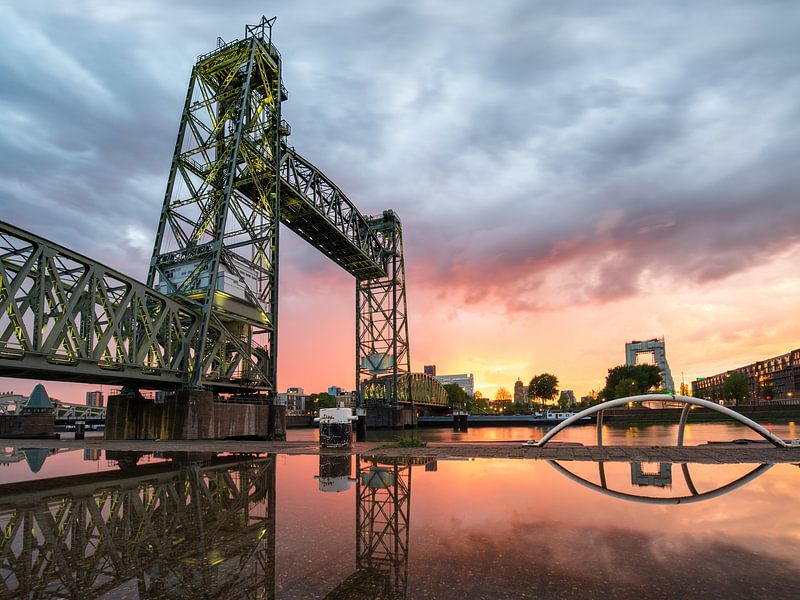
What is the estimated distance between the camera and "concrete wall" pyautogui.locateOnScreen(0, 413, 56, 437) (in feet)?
131

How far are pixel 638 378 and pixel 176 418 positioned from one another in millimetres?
124813

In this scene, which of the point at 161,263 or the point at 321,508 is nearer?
the point at 321,508

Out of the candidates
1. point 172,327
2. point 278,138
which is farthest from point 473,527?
point 278,138

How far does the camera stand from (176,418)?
1123 inches

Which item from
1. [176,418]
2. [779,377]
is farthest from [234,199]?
[779,377]

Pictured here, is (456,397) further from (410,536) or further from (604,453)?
(410,536)

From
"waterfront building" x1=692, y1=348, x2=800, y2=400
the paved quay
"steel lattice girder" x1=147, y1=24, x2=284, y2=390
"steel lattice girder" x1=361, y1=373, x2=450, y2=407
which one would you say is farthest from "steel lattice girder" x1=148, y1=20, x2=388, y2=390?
"waterfront building" x1=692, y1=348, x2=800, y2=400

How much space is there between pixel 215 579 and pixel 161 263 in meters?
35.5

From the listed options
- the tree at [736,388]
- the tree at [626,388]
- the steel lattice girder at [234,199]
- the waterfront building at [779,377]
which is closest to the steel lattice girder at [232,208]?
the steel lattice girder at [234,199]

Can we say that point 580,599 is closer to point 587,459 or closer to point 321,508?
point 321,508

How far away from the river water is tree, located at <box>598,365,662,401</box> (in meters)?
125

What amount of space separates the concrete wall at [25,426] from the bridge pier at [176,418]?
54.0ft

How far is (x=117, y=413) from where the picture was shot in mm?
29984

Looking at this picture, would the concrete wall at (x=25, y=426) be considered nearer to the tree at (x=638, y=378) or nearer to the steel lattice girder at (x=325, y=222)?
the steel lattice girder at (x=325, y=222)
